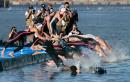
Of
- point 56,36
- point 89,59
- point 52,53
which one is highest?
point 56,36

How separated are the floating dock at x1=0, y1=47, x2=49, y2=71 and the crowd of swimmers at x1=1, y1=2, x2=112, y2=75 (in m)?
0.22

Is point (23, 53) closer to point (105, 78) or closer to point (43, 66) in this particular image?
point (43, 66)

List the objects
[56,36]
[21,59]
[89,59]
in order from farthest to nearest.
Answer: [21,59] < [89,59] < [56,36]

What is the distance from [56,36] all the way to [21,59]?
7.65 feet

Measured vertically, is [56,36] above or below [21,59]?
above

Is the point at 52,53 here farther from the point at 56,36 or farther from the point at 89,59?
the point at 89,59

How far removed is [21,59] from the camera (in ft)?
107

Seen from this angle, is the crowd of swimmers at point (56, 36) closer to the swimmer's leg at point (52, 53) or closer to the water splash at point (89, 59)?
the swimmer's leg at point (52, 53)

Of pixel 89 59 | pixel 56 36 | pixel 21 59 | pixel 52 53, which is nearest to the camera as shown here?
pixel 52 53

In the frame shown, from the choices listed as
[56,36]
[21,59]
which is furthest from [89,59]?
[21,59]

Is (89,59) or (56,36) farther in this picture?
(89,59)

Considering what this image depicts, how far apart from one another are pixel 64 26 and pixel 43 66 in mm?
1988

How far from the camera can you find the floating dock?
31.0 m

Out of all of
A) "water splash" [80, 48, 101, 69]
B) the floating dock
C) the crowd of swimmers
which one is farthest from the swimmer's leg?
the floating dock
